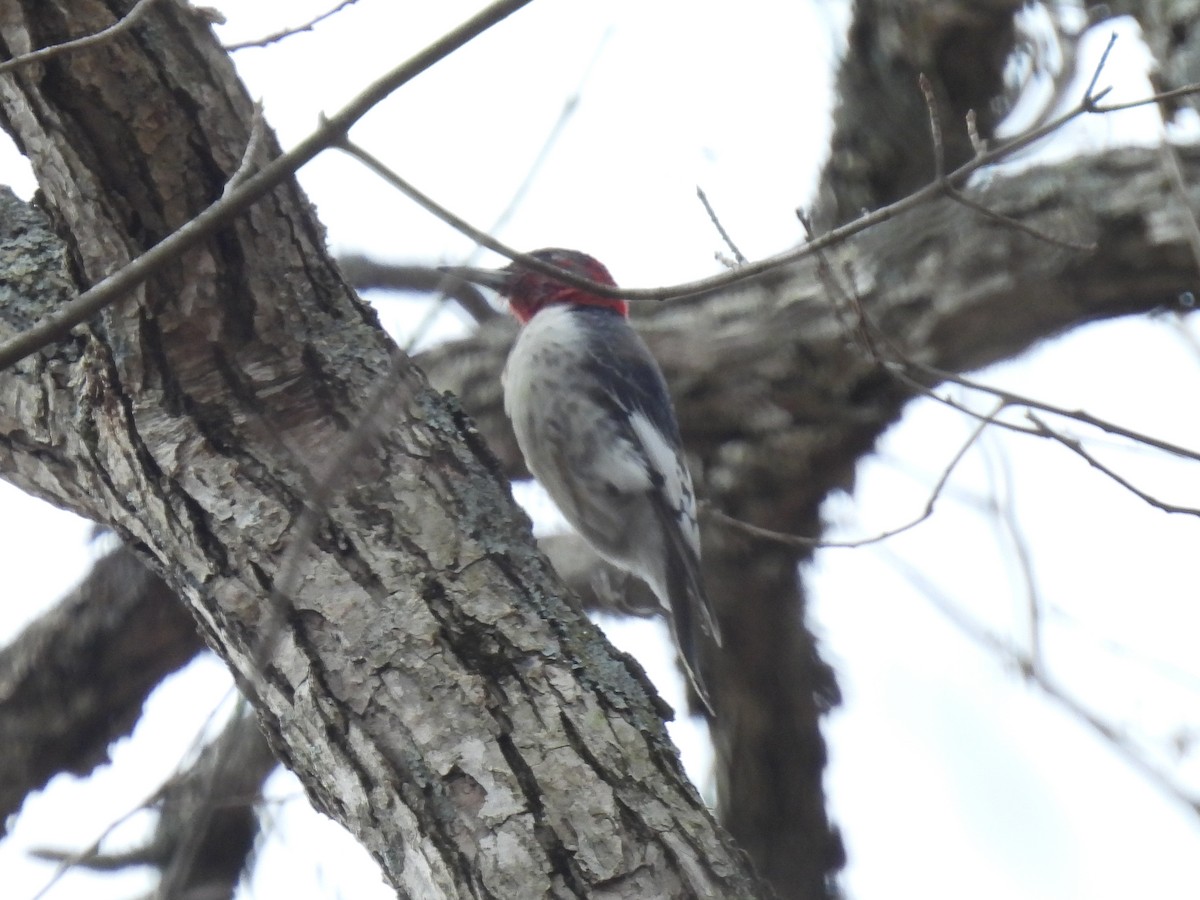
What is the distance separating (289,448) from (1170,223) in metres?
2.38

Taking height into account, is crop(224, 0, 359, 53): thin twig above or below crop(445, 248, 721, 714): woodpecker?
below

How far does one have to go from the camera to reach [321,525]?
193 cm

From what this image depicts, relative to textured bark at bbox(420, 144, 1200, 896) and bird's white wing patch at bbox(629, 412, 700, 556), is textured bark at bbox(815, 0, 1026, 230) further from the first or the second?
bird's white wing patch at bbox(629, 412, 700, 556)

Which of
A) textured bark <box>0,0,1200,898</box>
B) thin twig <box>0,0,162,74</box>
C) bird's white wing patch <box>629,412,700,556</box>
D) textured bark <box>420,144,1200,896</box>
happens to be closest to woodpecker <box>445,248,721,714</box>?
bird's white wing patch <box>629,412,700,556</box>

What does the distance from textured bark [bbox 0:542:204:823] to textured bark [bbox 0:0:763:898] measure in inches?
40.5

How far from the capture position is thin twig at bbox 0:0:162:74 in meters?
1.71

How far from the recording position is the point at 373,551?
1.92 m

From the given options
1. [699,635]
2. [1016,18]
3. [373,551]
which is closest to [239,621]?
[373,551]

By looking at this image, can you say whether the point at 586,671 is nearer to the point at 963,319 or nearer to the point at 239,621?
the point at 239,621

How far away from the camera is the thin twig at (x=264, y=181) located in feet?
4.38

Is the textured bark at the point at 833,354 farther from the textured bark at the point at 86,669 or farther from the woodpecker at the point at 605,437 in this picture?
the textured bark at the point at 86,669

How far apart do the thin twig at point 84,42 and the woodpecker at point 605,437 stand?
5.95 ft

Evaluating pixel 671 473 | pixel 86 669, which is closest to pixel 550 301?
pixel 671 473

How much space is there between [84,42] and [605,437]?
2.18 metres
